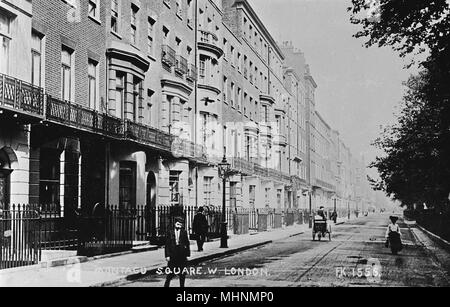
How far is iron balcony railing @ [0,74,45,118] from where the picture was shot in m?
15.7

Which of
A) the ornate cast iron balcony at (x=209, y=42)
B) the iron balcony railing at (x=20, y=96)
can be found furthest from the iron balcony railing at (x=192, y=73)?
the iron balcony railing at (x=20, y=96)

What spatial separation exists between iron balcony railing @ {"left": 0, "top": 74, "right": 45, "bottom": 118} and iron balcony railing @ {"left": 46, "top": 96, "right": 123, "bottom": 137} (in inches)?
58.3

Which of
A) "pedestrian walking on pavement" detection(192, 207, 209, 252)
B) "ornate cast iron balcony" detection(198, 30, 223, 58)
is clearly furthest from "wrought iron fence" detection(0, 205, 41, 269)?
"ornate cast iron balcony" detection(198, 30, 223, 58)

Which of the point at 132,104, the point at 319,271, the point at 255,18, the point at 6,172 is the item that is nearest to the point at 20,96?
the point at 6,172

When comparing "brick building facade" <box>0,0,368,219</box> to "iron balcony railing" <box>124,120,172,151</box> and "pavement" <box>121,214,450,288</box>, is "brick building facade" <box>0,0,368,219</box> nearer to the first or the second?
"iron balcony railing" <box>124,120,172,151</box>

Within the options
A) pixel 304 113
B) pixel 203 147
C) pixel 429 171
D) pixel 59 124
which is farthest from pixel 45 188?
pixel 304 113

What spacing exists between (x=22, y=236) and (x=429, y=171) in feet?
73.3

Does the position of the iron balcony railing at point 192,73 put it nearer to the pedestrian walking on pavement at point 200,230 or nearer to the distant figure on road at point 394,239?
the pedestrian walking on pavement at point 200,230

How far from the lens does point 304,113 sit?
83.9 m

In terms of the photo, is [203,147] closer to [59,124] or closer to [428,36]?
[59,124]

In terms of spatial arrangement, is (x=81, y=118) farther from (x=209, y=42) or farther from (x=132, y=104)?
(x=209, y=42)

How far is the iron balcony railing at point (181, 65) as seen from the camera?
32709 millimetres

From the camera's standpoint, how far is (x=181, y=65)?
33.5m
